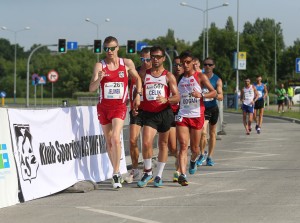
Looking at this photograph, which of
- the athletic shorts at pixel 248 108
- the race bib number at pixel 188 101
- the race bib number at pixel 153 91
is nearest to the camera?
the race bib number at pixel 153 91

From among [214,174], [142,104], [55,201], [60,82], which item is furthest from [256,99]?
[60,82]

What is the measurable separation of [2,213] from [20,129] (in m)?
1.48

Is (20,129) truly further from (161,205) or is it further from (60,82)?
(60,82)

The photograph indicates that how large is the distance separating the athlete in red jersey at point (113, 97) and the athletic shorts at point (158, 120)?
0.22 metres

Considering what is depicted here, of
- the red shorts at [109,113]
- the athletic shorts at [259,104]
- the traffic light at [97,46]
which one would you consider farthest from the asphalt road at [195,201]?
the traffic light at [97,46]

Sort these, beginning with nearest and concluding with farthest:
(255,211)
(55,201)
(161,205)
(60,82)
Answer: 1. (255,211)
2. (161,205)
3. (55,201)
4. (60,82)

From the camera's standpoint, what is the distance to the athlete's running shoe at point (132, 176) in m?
12.4

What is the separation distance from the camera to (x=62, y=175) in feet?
37.5

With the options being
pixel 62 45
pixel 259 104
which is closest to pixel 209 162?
pixel 259 104

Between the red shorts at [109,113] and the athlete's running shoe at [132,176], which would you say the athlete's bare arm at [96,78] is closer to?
the red shorts at [109,113]

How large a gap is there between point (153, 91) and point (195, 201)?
2.38 metres

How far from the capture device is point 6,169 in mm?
9992

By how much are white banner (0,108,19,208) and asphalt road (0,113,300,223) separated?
0.16 meters

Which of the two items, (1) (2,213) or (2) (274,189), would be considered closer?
(1) (2,213)
